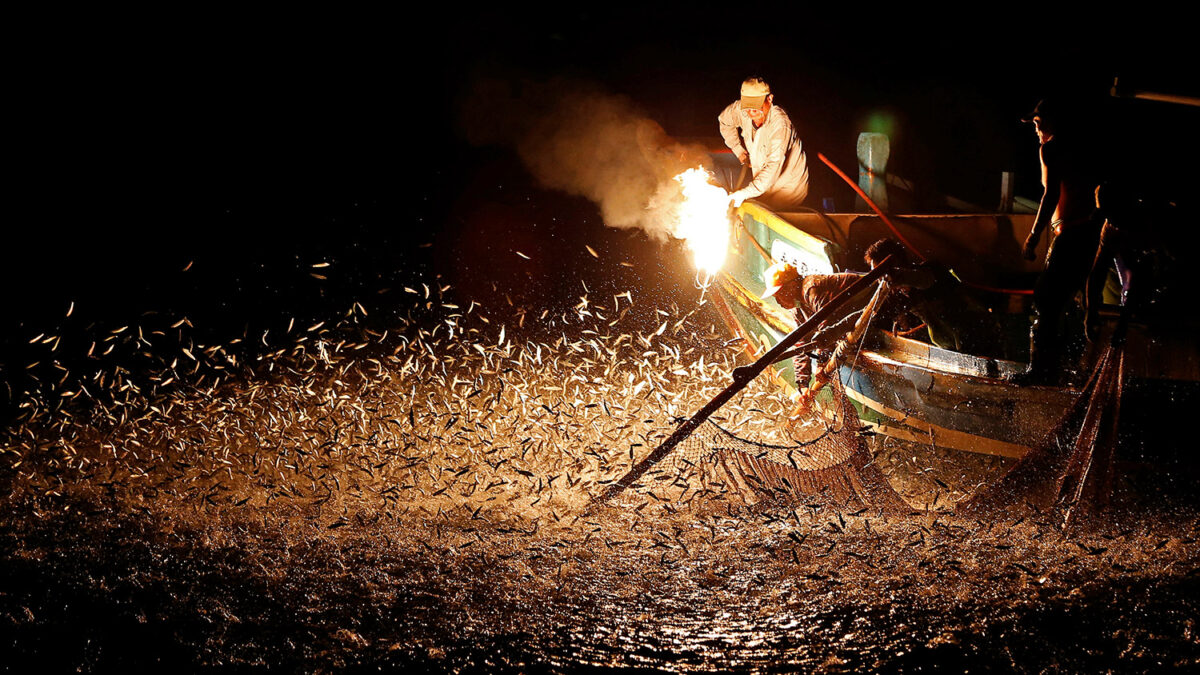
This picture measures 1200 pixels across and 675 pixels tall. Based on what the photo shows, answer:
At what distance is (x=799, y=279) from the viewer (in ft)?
20.7

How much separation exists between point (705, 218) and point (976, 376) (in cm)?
446

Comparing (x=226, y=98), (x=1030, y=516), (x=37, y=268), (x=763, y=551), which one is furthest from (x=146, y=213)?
(x=1030, y=516)

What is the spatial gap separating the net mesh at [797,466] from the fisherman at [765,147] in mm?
2954

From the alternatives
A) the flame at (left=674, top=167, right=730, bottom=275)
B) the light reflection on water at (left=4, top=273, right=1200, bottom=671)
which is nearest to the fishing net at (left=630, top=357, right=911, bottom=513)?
the light reflection on water at (left=4, top=273, right=1200, bottom=671)

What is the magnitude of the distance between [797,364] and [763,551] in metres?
1.51

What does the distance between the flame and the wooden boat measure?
1081 mm

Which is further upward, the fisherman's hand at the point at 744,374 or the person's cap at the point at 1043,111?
the person's cap at the point at 1043,111

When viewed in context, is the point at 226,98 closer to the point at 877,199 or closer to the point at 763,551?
the point at 877,199

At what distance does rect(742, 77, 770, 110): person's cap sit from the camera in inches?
313

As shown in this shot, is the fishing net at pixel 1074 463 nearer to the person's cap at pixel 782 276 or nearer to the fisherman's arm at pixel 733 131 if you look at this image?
the person's cap at pixel 782 276

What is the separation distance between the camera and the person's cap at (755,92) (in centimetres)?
795

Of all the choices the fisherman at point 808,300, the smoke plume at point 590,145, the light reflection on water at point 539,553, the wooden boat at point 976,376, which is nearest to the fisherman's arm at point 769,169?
the smoke plume at point 590,145

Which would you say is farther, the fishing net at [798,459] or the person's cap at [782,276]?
the person's cap at [782,276]

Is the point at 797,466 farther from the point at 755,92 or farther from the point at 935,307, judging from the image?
the point at 755,92
